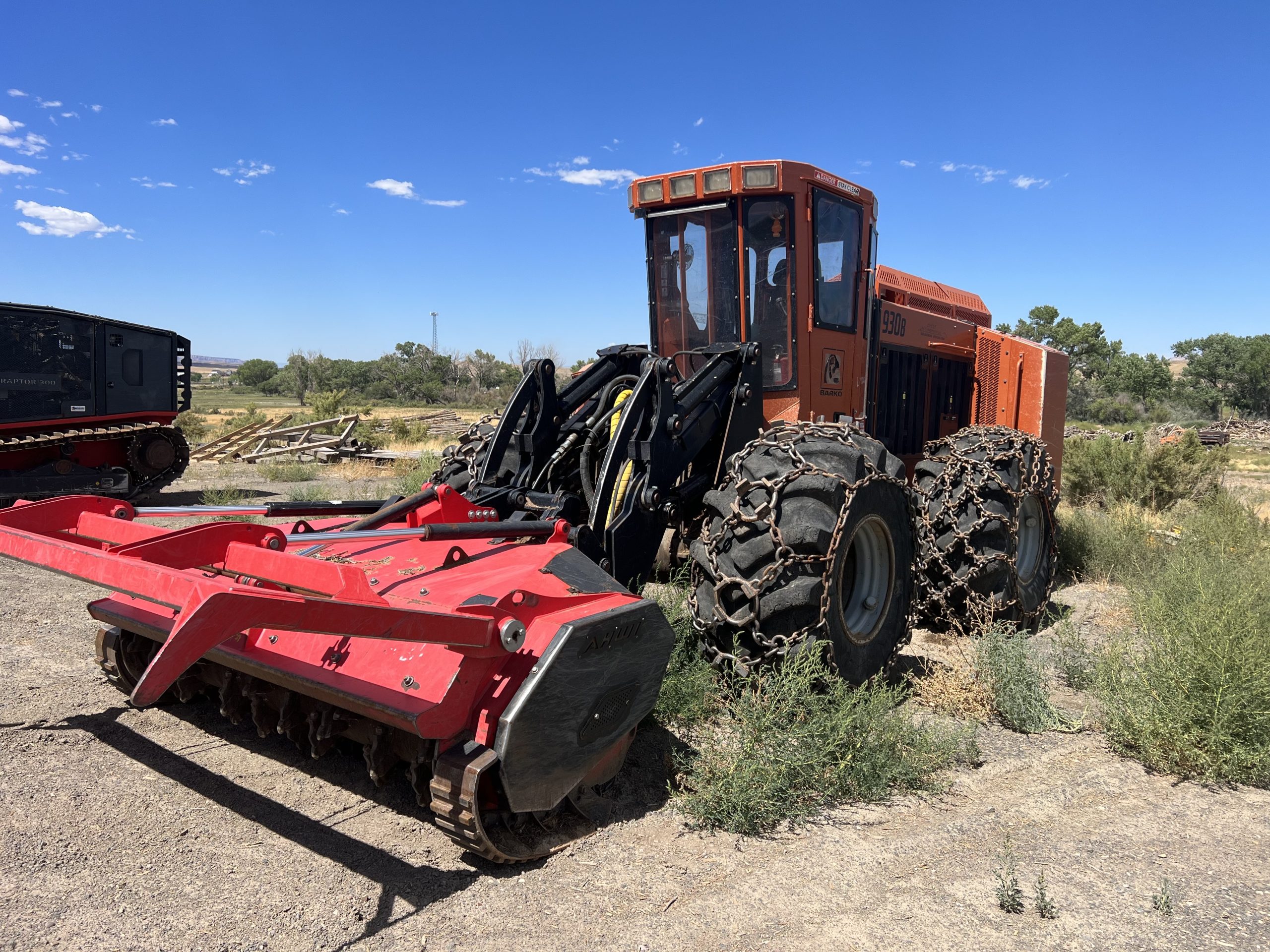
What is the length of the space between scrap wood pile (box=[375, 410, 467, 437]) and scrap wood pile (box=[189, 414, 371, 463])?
3021mm

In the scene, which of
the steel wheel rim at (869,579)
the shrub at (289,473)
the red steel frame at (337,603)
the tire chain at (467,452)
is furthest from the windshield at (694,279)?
the shrub at (289,473)

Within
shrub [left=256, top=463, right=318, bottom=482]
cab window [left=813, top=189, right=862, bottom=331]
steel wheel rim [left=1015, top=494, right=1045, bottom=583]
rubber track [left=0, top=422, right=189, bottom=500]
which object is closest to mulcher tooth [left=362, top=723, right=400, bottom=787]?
cab window [left=813, top=189, right=862, bottom=331]

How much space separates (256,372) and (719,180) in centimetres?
8003

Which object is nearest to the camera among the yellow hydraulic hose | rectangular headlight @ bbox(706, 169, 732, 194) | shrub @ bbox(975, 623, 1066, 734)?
the yellow hydraulic hose

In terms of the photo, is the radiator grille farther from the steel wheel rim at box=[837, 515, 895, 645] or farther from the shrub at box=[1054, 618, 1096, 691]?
the steel wheel rim at box=[837, 515, 895, 645]

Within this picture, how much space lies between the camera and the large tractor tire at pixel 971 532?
19.4 ft

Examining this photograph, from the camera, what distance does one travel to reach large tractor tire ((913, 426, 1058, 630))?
19.4 feet

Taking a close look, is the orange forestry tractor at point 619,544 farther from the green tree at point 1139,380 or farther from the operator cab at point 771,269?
the green tree at point 1139,380

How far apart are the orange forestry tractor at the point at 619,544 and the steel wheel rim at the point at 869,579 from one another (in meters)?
0.01

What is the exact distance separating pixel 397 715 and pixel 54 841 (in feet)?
4.85

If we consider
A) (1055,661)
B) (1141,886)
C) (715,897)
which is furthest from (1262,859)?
(1055,661)

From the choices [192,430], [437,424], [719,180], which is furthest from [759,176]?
[437,424]

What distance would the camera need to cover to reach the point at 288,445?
20.9m

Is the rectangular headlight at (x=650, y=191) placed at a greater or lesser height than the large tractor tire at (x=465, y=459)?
greater
